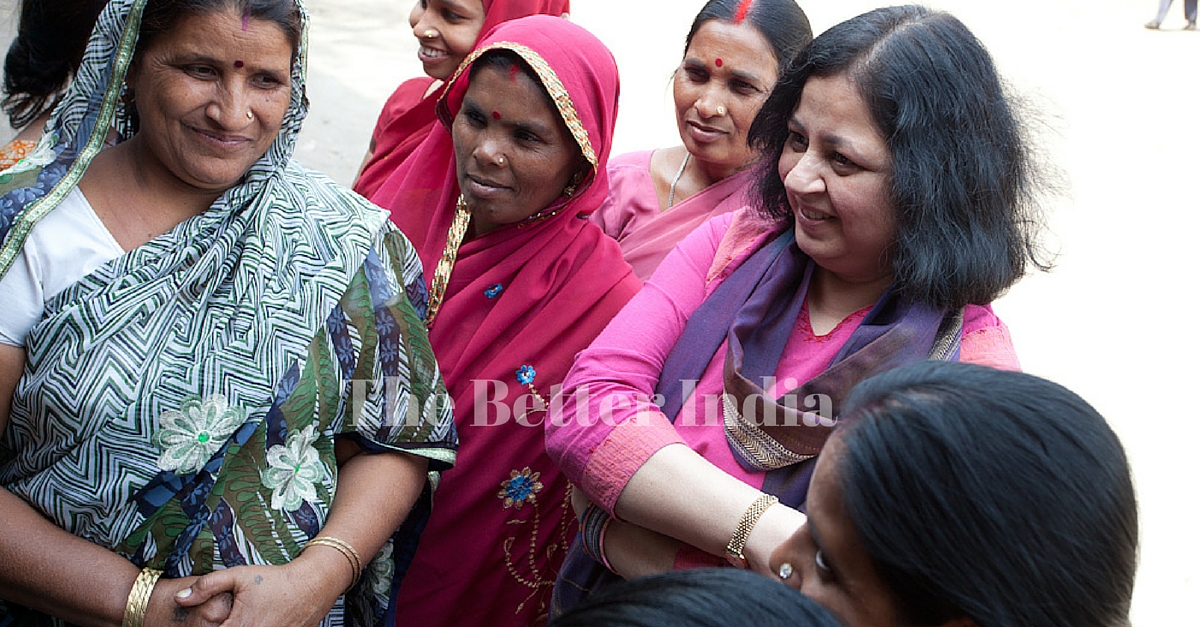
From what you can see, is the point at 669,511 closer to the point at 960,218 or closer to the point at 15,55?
the point at 960,218

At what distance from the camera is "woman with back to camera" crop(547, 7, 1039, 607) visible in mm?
1743

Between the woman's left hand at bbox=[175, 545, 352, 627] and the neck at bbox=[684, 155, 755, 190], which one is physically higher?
the neck at bbox=[684, 155, 755, 190]

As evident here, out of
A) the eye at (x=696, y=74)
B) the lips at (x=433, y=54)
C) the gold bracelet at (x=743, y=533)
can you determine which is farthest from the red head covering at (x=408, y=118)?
the gold bracelet at (x=743, y=533)

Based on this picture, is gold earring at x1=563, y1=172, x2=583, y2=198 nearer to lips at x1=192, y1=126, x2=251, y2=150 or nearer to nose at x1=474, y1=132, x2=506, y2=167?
nose at x1=474, y1=132, x2=506, y2=167

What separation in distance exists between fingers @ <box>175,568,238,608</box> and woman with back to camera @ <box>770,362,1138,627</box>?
1025 millimetres

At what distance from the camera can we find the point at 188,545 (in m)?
1.78

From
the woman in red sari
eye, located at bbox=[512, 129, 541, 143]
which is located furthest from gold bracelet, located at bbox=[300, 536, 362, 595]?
eye, located at bbox=[512, 129, 541, 143]

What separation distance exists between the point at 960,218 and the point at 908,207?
0.35ft

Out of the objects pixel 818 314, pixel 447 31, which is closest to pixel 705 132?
pixel 447 31

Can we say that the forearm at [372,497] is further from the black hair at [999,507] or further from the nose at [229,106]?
the black hair at [999,507]

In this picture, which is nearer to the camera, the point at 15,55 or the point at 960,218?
the point at 960,218

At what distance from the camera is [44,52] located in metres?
2.83

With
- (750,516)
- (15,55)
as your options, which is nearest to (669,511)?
(750,516)

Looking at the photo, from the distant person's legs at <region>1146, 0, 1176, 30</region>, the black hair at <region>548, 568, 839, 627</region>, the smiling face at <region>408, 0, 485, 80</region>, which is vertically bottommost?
the distant person's legs at <region>1146, 0, 1176, 30</region>
